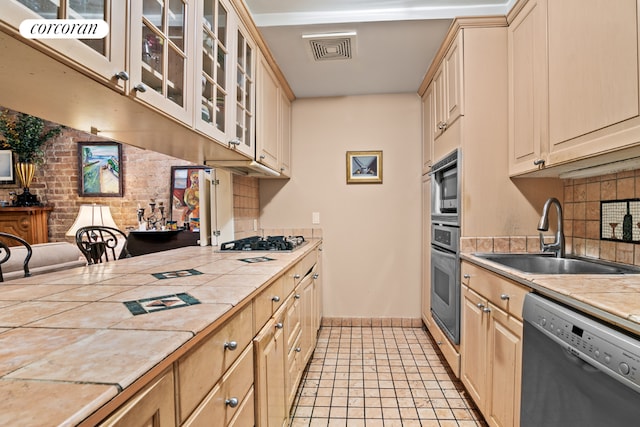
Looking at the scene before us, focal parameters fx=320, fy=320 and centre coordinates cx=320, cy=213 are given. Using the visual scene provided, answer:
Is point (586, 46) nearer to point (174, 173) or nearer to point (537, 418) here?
point (537, 418)

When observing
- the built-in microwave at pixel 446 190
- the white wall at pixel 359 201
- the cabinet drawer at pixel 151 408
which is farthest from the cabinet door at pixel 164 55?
the white wall at pixel 359 201

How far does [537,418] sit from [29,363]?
1503mm

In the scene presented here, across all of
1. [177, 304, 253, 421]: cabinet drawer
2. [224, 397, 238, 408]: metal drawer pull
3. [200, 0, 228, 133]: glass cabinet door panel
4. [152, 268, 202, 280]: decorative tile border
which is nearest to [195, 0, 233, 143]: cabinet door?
[200, 0, 228, 133]: glass cabinet door panel

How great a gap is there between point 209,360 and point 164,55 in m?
1.03

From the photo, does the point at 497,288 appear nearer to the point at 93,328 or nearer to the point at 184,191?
the point at 93,328

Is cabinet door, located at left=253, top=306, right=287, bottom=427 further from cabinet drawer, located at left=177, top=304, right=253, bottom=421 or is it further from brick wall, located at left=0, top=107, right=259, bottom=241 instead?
brick wall, located at left=0, top=107, right=259, bottom=241

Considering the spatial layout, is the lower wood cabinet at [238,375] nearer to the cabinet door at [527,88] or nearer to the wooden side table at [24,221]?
the cabinet door at [527,88]

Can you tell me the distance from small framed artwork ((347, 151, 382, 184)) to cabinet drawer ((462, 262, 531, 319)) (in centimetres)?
145

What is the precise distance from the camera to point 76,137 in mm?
4379

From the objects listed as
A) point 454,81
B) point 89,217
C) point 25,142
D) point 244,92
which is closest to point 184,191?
point 89,217

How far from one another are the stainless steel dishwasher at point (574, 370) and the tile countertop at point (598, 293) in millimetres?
33

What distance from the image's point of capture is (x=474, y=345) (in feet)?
5.80

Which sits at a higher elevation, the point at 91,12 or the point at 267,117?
the point at 267,117

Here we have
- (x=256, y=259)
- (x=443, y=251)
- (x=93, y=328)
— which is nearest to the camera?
(x=93, y=328)
